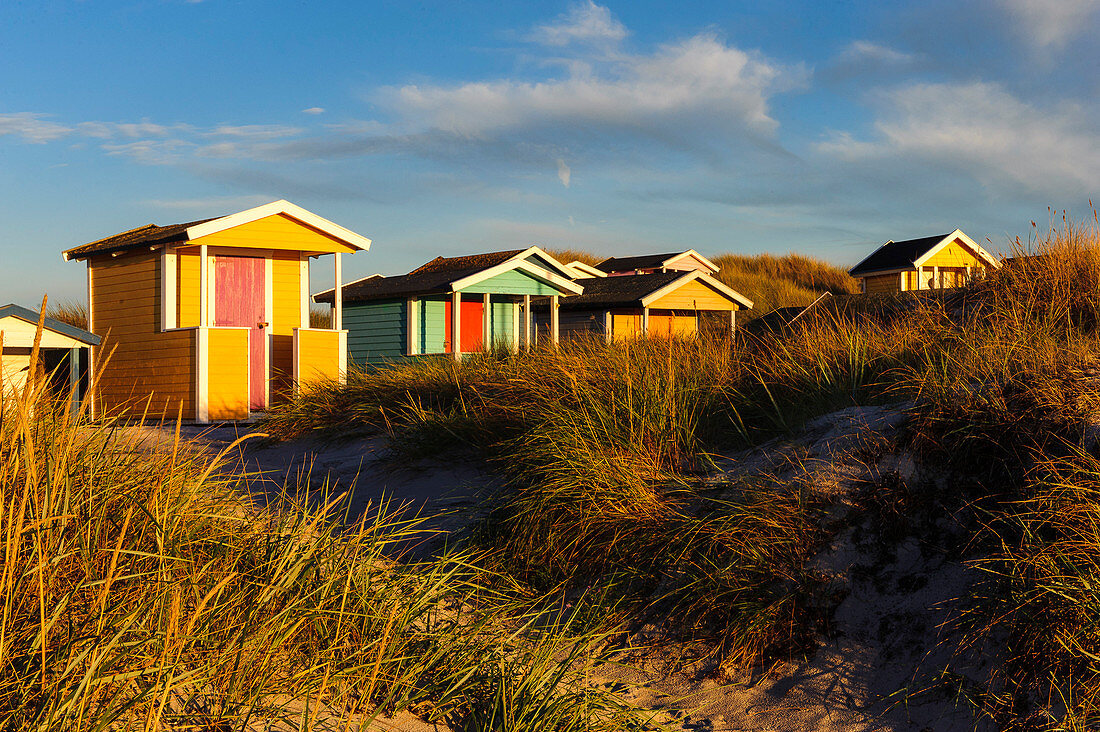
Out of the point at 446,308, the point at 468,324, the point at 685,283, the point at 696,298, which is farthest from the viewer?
the point at 696,298

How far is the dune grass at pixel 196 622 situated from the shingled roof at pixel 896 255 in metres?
32.5

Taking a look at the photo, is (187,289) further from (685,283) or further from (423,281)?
(685,283)

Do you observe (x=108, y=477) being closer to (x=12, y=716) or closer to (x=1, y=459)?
(x=1, y=459)

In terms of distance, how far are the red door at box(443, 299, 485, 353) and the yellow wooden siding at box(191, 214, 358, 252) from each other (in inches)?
231

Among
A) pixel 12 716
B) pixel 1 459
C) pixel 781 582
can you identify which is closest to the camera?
pixel 12 716

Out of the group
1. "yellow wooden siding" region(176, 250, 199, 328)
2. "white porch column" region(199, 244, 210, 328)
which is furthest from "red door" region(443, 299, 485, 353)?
"white porch column" region(199, 244, 210, 328)

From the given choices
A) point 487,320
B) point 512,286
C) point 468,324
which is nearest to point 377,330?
point 468,324

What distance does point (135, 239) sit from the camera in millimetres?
16016

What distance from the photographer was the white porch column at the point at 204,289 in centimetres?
1497

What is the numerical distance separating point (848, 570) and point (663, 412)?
1844 mm

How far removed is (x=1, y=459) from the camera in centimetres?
323

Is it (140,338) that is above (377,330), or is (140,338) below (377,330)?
below

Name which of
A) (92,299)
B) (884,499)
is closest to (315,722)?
(884,499)

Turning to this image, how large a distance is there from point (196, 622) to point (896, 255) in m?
35.5
